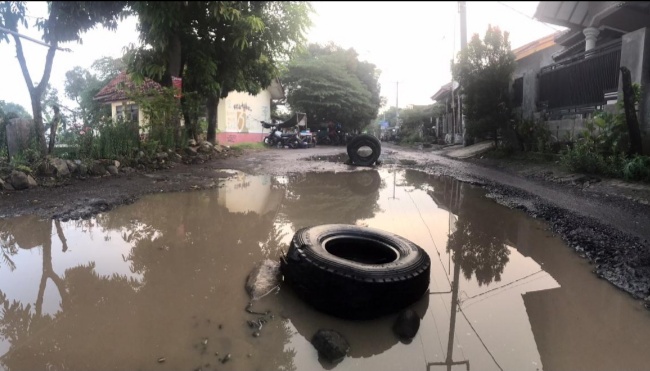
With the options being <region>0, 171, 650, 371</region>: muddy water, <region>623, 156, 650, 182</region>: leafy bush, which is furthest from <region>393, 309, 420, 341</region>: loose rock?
<region>623, 156, 650, 182</region>: leafy bush

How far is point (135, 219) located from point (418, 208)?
4012 millimetres

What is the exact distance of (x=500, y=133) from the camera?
43.4 feet

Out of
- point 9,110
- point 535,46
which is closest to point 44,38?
point 9,110

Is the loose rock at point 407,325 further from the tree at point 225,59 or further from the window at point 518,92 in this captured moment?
the window at point 518,92

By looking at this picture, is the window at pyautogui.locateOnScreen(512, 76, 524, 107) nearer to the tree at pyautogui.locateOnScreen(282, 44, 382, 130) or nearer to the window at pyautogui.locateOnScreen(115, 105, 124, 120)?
the window at pyautogui.locateOnScreen(115, 105, 124, 120)

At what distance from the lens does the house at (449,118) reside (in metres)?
20.1

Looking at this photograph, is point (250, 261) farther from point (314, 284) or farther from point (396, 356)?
point (396, 356)

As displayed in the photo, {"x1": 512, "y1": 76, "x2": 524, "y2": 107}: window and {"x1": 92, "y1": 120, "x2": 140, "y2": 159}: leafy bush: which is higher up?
{"x1": 512, "y1": 76, "x2": 524, "y2": 107}: window

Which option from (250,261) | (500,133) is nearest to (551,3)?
(250,261)

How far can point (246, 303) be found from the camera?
287 centimetres

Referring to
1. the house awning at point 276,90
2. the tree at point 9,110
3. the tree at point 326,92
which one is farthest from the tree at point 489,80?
the tree at point 326,92

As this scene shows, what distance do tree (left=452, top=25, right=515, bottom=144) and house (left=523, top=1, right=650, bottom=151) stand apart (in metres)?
1.00

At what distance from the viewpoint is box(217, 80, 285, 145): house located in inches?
818

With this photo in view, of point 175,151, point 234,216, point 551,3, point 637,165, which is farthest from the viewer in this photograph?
point 175,151
